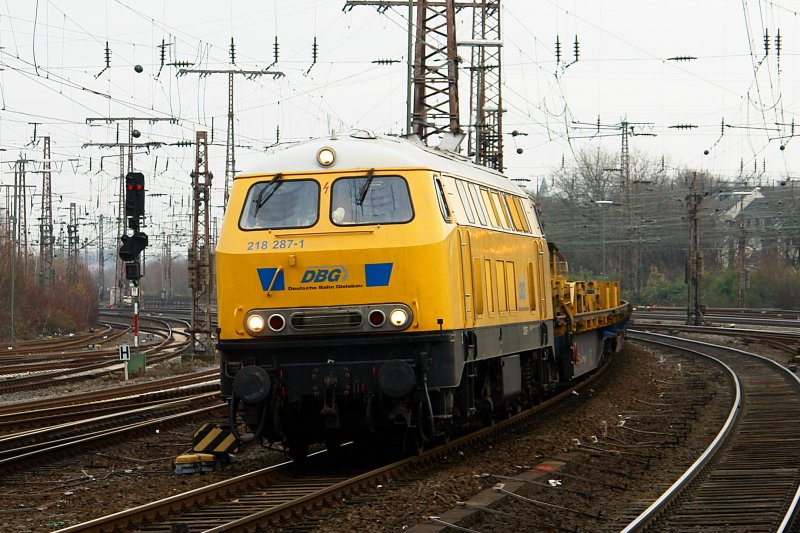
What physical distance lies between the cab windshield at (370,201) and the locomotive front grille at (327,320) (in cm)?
101

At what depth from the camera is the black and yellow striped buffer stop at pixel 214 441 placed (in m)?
13.5

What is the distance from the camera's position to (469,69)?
42.3 m

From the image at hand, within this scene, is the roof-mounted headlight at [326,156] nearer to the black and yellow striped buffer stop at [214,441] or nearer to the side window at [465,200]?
the side window at [465,200]

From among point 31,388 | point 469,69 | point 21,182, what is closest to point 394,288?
point 31,388

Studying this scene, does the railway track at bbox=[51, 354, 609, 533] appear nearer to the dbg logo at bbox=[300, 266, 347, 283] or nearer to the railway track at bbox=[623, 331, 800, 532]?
the dbg logo at bbox=[300, 266, 347, 283]

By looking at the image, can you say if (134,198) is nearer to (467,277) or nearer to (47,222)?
(467,277)

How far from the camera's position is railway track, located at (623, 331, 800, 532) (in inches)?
401

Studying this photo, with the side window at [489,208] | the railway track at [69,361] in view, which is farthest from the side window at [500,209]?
the railway track at [69,361]

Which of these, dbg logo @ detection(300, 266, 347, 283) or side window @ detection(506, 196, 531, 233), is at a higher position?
side window @ detection(506, 196, 531, 233)

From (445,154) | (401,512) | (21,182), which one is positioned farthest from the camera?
(21,182)

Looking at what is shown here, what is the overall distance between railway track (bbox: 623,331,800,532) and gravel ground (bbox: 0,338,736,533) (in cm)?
43

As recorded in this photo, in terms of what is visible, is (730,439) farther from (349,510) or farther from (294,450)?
(349,510)

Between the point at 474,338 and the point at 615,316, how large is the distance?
17484 mm

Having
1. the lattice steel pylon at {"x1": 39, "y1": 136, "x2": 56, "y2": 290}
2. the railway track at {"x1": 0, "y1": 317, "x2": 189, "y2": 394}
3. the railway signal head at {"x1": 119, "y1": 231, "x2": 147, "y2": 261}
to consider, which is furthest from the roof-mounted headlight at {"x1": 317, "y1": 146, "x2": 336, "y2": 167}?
the lattice steel pylon at {"x1": 39, "y1": 136, "x2": 56, "y2": 290}
